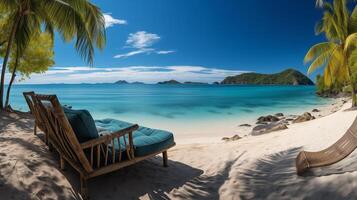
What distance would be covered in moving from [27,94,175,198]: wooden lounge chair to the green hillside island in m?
Answer: 153

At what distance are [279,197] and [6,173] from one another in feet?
10.1

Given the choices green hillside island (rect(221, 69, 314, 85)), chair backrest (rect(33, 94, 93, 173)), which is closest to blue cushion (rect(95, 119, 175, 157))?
chair backrest (rect(33, 94, 93, 173))

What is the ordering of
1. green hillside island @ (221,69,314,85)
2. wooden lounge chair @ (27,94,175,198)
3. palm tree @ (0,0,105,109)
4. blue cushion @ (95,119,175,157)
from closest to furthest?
1. wooden lounge chair @ (27,94,175,198)
2. blue cushion @ (95,119,175,157)
3. palm tree @ (0,0,105,109)
4. green hillside island @ (221,69,314,85)

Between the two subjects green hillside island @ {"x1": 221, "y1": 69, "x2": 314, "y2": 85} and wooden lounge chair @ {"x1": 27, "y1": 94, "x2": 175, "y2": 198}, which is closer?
wooden lounge chair @ {"x1": 27, "y1": 94, "x2": 175, "y2": 198}

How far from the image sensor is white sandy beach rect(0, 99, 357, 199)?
2900mm

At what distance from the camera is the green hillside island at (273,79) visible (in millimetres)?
145775

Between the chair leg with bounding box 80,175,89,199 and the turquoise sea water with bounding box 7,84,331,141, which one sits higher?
the chair leg with bounding box 80,175,89,199

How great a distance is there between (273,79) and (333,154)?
161 m

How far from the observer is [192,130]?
12.6 m

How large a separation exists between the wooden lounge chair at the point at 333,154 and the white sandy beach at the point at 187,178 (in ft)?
0.34

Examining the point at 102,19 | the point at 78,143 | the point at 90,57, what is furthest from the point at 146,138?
the point at 102,19

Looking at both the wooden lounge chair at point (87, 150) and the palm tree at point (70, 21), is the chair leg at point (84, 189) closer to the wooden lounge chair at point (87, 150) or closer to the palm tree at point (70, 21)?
the wooden lounge chair at point (87, 150)

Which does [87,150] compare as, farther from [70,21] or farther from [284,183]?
[70,21]

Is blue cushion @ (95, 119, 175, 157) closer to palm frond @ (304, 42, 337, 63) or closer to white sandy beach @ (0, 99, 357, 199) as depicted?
white sandy beach @ (0, 99, 357, 199)
